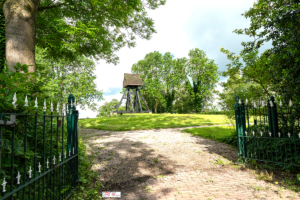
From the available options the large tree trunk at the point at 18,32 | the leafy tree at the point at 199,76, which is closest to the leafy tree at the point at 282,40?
the large tree trunk at the point at 18,32

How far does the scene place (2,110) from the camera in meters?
2.28

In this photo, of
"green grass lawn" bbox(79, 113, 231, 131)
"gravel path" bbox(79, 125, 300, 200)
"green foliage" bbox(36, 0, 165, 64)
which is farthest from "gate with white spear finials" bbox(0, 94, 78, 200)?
"green grass lawn" bbox(79, 113, 231, 131)

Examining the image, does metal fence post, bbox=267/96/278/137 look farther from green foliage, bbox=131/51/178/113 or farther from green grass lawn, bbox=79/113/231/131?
green foliage, bbox=131/51/178/113

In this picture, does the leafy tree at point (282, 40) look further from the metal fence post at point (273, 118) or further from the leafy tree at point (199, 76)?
the leafy tree at point (199, 76)

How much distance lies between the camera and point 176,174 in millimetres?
4789

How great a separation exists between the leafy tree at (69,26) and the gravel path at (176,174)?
3972 millimetres

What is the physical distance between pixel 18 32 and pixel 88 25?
9.00 ft

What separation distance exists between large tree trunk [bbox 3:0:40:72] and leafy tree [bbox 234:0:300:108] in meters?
7.33

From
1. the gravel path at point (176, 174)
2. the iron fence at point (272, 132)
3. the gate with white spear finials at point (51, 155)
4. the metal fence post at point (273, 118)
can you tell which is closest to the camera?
the gate with white spear finials at point (51, 155)

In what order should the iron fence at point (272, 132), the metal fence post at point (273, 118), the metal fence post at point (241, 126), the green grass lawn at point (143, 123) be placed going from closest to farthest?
the iron fence at point (272, 132), the metal fence post at point (273, 118), the metal fence post at point (241, 126), the green grass lawn at point (143, 123)

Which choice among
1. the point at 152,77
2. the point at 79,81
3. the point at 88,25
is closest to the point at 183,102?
the point at 152,77

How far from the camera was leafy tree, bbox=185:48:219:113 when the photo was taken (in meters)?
32.6

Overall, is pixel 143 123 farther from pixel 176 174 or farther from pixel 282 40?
pixel 282 40

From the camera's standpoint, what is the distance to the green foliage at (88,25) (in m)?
7.12
